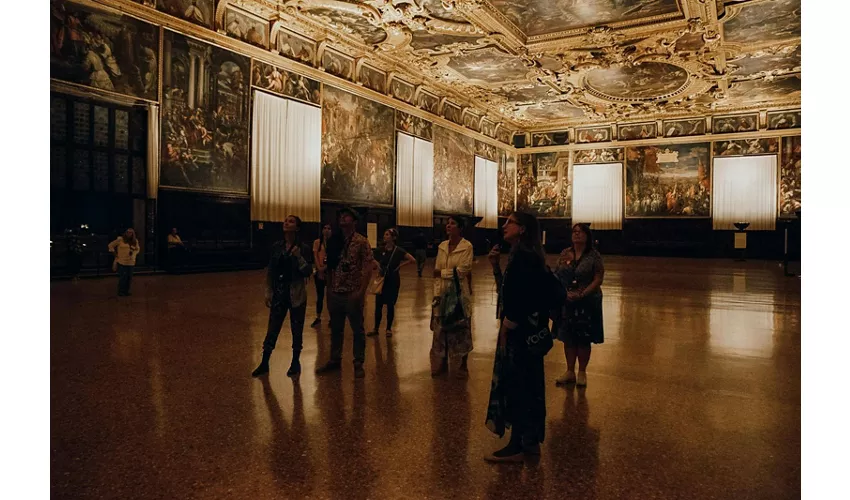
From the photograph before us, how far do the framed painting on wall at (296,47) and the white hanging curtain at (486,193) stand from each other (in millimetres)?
13021

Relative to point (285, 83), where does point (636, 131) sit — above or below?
above

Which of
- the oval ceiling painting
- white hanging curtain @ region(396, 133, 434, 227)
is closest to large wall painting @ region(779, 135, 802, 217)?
the oval ceiling painting

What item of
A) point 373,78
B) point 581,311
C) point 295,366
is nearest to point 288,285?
point 295,366

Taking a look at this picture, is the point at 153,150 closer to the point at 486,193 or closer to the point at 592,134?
the point at 486,193

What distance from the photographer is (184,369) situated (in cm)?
526

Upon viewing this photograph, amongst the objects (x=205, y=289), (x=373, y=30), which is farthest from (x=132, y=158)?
(x=373, y=30)

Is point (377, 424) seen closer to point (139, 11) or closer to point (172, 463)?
point (172, 463)

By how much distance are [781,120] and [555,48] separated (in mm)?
15484

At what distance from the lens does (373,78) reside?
68.7 feet

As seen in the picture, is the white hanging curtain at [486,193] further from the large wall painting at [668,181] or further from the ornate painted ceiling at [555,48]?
the large wall painting at [668,181]

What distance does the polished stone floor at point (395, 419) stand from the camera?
9.95 ft

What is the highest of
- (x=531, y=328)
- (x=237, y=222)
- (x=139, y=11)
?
(x=139, y=11)

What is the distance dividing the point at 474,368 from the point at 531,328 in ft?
7.58

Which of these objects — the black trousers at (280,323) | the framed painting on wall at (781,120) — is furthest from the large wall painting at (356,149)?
the framed painting on wall at (781,120)
